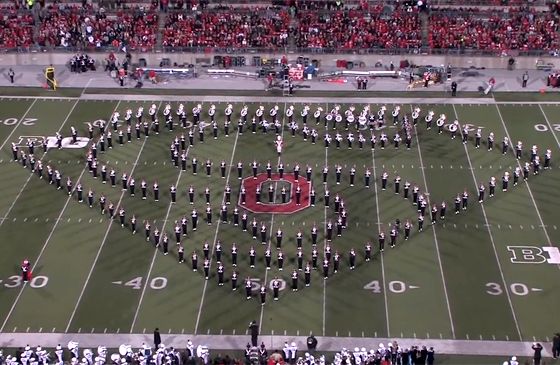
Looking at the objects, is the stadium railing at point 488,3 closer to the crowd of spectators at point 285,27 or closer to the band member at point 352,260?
the crowd of spectators at point 285,27

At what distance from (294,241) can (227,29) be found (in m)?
19.4

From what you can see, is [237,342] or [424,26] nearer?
[237,342]

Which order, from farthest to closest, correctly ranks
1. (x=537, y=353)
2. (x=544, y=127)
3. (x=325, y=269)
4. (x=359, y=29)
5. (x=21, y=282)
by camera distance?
(x=359, y=29) → (x=544, y=127) → (x=325, y=269) → (x=21, y=282) → (x=537, y=353)

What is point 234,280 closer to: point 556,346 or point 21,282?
point 21,282

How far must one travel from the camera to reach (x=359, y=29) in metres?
49.8

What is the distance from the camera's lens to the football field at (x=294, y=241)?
1163 inches

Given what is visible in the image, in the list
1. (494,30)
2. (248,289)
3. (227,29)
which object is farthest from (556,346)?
(227,29)

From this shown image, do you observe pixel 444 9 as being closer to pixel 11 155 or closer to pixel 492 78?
pixel 492 78

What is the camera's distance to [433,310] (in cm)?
2983

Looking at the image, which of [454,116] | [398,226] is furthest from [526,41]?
[398,226]

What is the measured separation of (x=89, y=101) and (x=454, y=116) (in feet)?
49.9

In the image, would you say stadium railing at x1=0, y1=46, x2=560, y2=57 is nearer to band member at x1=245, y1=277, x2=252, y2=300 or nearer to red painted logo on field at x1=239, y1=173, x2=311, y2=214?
red painted logo on field at x1=239, y1=173, x2=311, y2=214

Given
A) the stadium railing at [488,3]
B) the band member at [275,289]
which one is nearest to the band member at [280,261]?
the band member at [275,289]

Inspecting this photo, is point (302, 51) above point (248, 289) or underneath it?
above
